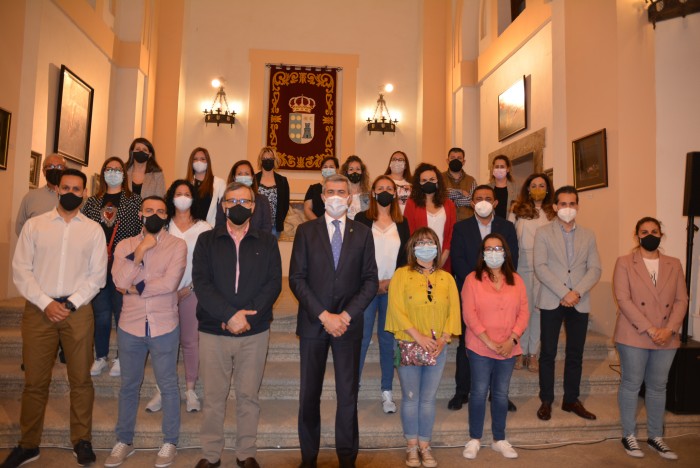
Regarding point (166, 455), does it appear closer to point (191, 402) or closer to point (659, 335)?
point (191, 402)

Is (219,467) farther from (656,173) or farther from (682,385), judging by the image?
(656,173)

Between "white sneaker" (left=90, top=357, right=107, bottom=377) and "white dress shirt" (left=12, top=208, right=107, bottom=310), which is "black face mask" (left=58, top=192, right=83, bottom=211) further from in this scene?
"white sneaker" (left=90, top=357, right=107, bottom=377)

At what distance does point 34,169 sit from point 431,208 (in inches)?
199

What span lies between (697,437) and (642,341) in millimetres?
1117

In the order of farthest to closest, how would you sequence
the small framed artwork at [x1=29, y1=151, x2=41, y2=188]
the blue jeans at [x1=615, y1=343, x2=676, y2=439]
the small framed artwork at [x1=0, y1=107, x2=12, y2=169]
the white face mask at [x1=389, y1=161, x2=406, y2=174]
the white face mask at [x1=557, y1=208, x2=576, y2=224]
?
1. the small framed artwork at [x1=29, y1=151, x2=41, y2=188]
2. the small framed artwork at [x1=0, y1=107, x2=12, y2=169]
3. the white face mask at [x1=389, y1=161, x2=406, y2=174]
4. the white face mask at [x1=557, y1=208, x2=576, y2=224]
5. the blue jeans at [x1=615, y1=343, x2=676, y2=439]

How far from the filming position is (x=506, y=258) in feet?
11.1

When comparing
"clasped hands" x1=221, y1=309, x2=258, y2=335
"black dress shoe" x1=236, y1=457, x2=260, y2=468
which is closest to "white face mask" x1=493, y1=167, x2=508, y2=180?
"clasped hands" x1=221, y1=309, x2=258, y2=335

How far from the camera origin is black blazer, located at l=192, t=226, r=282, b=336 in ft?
9.49

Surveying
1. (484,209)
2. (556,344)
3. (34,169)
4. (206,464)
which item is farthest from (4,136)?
(556,344)

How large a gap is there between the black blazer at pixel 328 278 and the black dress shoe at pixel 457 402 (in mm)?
1413

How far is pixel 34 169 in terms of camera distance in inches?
232

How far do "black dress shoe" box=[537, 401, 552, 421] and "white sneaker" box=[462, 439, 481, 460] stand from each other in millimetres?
727

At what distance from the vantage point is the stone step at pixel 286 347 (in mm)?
4379

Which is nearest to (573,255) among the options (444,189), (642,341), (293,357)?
(642,341)
